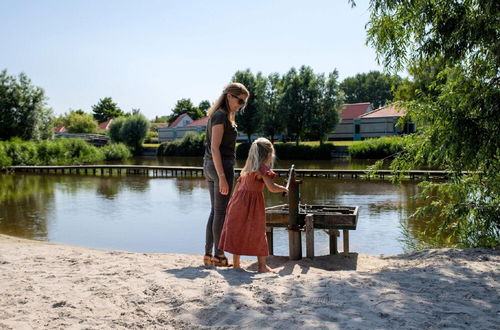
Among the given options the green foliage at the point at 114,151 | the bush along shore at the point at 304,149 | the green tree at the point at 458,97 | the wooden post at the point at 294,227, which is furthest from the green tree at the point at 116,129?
the wooden post at the point at 294,227

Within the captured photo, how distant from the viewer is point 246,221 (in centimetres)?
480

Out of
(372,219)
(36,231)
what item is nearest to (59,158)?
(36,231)

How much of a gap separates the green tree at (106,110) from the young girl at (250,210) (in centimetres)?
9641

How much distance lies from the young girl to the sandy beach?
33 centimetres

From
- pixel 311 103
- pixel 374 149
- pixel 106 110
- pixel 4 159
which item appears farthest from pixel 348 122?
pixel 106 110

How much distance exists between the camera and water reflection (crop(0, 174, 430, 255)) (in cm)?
929

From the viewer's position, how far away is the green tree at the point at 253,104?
44.2m

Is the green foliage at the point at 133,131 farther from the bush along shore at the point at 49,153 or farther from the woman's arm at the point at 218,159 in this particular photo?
the woman's arm at the point at 218,159

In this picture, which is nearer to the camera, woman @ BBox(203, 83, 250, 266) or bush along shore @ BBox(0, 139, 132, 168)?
woman @ BBox(203, 83, 250, 266)

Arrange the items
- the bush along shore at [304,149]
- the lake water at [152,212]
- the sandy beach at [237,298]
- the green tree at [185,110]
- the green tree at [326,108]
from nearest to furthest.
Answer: the sandy beach at [237,298] → the lake water at [152,212] → the bush along shore at [304,149] → the green tree at [326,108] → the green tree at [185,110]

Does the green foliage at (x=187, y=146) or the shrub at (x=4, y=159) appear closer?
the shrub at (x=4, y=159)

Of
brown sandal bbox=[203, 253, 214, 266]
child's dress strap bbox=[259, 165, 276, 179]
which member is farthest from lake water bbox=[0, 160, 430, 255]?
child's dress strap bbox=[259, 165, 276, 179]

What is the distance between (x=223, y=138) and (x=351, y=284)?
1870mm

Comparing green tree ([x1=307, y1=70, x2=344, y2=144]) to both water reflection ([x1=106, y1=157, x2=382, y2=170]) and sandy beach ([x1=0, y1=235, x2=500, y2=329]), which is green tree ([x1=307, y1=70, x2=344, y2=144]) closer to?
water reflection ([x1=106, y1=157, x2=382, y2=170])
